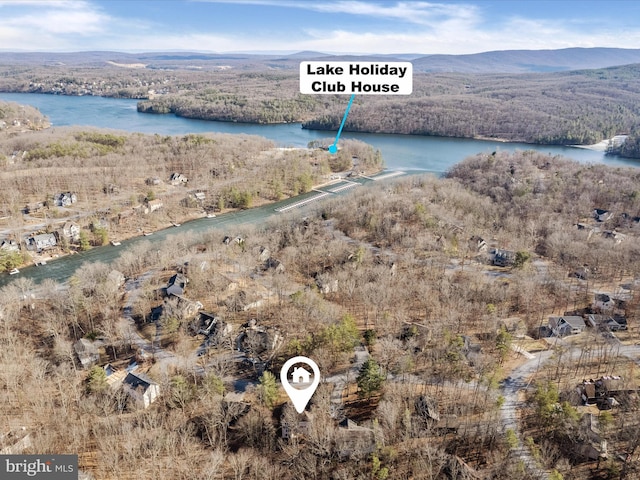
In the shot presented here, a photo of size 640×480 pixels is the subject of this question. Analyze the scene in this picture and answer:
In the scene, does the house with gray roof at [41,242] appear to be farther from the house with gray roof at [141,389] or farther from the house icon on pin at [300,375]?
the house icon on pin at [300,375]

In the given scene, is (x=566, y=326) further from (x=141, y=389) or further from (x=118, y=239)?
(x=118, y=239)

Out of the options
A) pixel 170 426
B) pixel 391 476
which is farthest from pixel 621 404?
pixel 170 426

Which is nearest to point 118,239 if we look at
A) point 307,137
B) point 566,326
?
point 566,326

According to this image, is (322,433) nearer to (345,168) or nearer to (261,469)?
(261,469)

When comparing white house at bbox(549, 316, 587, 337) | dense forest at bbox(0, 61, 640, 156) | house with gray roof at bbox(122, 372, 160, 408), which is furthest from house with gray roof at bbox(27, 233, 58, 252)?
dense forest at bbox(0, 61, 640, 156)

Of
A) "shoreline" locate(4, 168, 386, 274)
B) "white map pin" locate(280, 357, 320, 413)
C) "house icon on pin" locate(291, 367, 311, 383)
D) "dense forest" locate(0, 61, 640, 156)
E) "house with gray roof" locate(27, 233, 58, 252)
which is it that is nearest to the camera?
"white map pin" locate(280, 357, 320, 413)

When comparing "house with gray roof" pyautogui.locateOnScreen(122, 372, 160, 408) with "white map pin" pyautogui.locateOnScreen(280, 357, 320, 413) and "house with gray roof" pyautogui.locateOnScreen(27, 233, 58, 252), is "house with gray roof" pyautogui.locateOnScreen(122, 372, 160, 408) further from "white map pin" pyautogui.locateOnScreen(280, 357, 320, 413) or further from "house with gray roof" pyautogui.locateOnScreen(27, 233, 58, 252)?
"house with gray roof" pyautogui.locateOnScreen(27, 233, 58, 252)

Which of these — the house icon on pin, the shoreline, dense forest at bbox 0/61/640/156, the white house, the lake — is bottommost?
the house icon on pin

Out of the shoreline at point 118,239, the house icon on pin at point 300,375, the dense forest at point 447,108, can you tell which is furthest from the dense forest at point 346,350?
the dense forest at point 447,108
